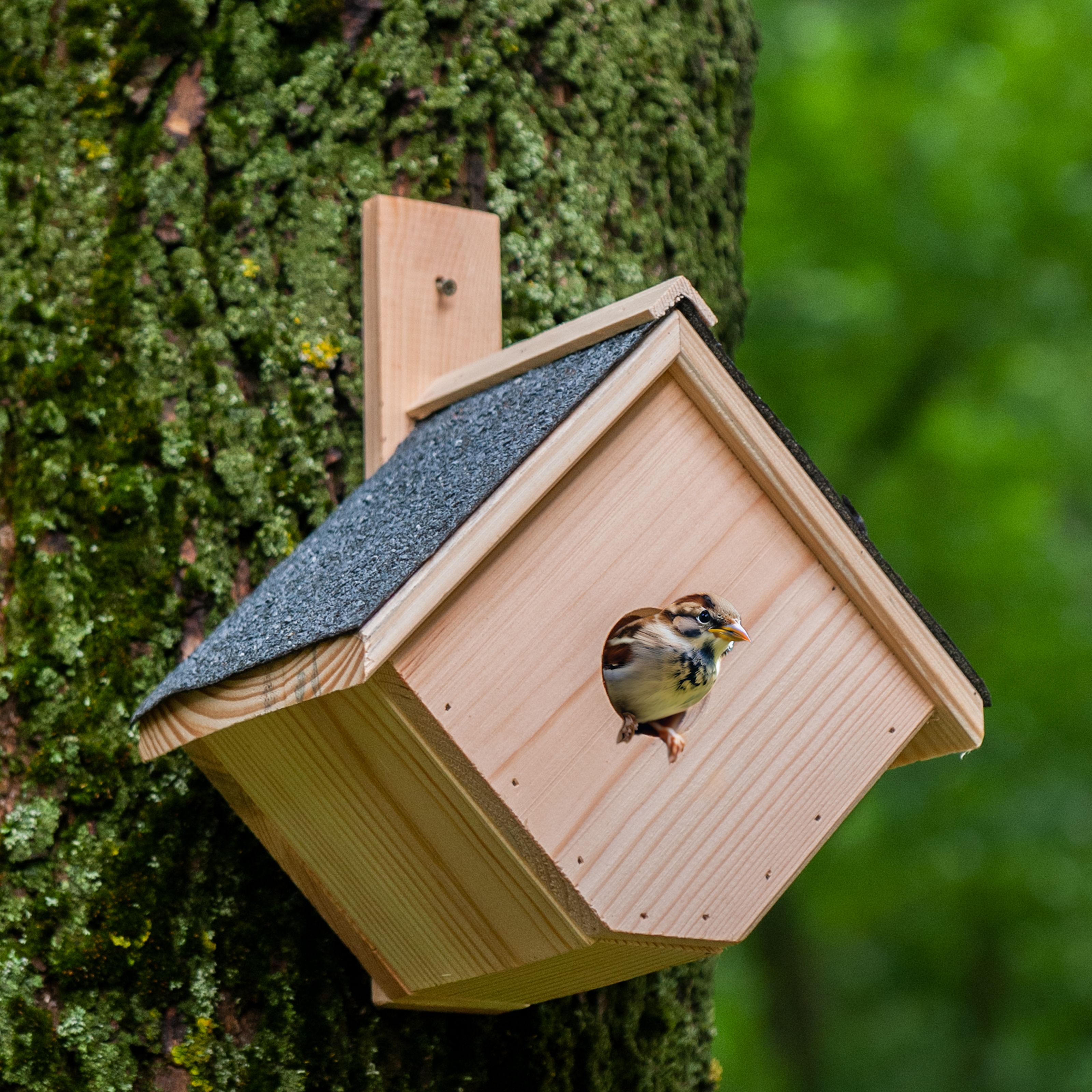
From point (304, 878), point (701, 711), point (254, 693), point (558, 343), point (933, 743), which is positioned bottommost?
point (933, 743)

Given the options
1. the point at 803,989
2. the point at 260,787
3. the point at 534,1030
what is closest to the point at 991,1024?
the point at 803,989

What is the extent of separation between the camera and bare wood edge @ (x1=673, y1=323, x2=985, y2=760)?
1.60m

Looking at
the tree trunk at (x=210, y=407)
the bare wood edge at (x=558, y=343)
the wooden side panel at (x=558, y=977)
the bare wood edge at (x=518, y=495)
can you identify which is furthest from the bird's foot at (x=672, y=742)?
the tree trunk at (x=210, y=407)

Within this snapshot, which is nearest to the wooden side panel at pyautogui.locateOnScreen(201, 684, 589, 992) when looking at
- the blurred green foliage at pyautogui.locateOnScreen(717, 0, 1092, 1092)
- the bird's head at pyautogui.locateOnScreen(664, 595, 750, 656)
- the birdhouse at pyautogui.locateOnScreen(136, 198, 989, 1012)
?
the birdhouse at pyautogui.locateOnScreen(136, 198, 989, 1012)

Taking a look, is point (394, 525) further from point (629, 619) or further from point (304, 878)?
point (304, 878)

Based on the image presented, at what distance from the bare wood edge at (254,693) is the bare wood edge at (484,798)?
64 mm

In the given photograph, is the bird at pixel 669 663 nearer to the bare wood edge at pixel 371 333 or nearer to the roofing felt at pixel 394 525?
the roofing felt at pixel 394 525

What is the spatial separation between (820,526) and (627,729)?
0.39 m

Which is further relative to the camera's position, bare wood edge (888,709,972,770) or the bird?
bare wood edge (888,709,972,770)

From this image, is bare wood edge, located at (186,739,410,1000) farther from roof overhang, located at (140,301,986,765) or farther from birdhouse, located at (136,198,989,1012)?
roof overhang, located at (140,301,986,765)

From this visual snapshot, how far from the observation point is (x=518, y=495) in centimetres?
145

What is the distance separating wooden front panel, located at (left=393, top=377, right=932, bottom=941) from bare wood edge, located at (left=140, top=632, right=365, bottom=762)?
0.08m

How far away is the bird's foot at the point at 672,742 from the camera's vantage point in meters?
1.54


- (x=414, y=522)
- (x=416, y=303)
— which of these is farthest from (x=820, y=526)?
(x=416, y=303)
